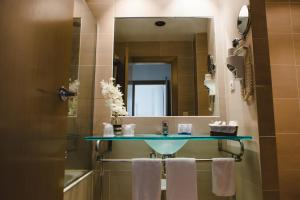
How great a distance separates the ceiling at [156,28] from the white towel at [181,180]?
1232 millimetres

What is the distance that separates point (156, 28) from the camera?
2.17 metres

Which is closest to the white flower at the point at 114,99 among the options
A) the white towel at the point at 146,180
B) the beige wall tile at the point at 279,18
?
the white towel at the point at 146,180

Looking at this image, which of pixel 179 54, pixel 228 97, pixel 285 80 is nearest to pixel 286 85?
pixel 285 80

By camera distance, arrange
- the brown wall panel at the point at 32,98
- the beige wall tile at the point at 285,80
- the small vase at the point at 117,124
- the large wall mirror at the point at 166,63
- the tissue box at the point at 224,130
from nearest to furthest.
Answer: the brown wall panel at the point at 32,98 → the tissue box at the point at 224,130 → the small vase at the point at 117,124 → the beige wall tile at the point at 285,80 → the large wall mirror at the point at 166,63

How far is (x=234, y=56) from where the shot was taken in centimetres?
158

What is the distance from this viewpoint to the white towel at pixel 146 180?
4.87 feet

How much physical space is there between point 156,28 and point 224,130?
120 centimetres

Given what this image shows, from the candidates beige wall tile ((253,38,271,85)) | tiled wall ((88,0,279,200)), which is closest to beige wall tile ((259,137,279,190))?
tiled wall ((88,0,279,200))

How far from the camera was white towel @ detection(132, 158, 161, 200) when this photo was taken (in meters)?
1.48

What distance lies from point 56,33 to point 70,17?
23 cm

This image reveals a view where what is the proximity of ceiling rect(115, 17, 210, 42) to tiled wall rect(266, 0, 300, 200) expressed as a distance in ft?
2.16

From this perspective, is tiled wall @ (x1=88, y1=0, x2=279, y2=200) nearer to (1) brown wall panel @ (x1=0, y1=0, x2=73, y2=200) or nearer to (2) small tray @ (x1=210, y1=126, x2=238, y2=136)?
(2) small tray @ (x1=210, y1=126, x2=238, y2=136)

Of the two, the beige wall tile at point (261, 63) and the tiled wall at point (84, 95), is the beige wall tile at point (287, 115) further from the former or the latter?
the tiled wall at point (84, 95)

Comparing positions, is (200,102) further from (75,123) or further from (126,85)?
(75,123)
